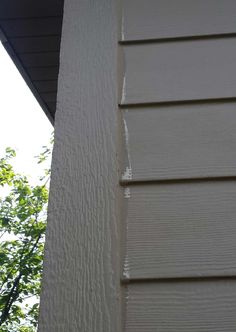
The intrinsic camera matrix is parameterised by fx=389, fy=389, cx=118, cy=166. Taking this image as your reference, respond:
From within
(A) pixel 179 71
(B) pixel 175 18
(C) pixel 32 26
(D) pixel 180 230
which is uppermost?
(C) pixel 32 26

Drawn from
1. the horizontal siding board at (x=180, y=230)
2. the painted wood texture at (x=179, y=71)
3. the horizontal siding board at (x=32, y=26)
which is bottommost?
the horizontal siding board at (x=180, y=230)

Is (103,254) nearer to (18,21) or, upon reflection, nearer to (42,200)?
(18,21)

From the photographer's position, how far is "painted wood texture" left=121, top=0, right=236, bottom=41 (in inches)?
38.0

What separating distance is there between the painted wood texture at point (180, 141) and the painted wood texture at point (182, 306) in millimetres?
217

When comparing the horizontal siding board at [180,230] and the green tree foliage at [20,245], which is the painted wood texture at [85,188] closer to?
the horizontal siding board at [180,230]

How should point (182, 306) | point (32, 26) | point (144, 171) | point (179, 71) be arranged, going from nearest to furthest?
point (182, 306), point (144, 171), point (179, 71), point (32, 26)

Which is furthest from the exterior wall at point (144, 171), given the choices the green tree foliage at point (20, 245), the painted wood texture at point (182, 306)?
the green tree foliage at point (20, 245)

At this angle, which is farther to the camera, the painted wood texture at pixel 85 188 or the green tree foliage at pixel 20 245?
the green tree foliage at pixel 20 245

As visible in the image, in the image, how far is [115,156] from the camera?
811mm

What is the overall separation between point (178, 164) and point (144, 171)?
0.07 m

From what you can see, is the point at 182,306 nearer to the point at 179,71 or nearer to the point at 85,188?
the point at 85,188

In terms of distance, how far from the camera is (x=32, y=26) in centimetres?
173

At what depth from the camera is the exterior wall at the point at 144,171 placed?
69 cm

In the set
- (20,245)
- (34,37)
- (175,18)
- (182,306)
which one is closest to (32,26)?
(34,37)
